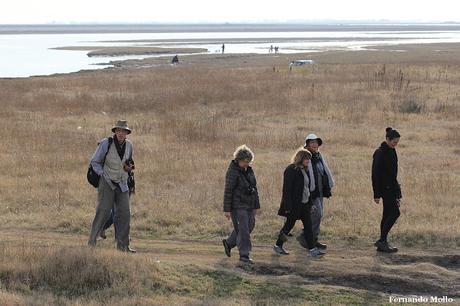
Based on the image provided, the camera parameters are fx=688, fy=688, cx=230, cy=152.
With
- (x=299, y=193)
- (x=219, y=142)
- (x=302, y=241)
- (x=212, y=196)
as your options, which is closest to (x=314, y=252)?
(x=302, y=241)

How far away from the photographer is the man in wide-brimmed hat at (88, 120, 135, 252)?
873cm

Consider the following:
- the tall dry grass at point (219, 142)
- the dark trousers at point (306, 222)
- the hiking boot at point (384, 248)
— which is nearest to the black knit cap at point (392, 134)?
the dark trousers at point (306, 222)

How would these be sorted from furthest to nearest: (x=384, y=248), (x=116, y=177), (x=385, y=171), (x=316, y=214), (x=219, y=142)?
(x=219, y=142) → (x=384, y=248) → (x=316, y=214) → (x=385, y=171) → (x=116, y=177)

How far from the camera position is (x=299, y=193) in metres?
8.99

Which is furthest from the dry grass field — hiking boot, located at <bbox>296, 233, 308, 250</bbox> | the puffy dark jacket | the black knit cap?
the black knit cap

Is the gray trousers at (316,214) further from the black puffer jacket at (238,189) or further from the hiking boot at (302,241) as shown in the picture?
the black puffer jacket at (238,189)

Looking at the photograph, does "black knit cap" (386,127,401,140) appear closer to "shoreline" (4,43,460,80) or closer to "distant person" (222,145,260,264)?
"distant person" (222,145,260,264)

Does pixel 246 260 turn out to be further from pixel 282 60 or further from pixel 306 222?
pixel 282 60

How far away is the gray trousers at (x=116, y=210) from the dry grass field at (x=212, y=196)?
25 centimetres

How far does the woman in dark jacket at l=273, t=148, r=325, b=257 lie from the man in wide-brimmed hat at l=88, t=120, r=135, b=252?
2041 mm

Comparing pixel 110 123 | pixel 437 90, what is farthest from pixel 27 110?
pixel 437 90

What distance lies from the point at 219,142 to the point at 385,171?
1043cm

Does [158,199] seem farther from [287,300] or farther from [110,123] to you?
[110,123]

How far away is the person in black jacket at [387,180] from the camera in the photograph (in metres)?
9.37
